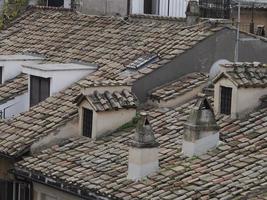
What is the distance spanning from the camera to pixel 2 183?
2527 centimetres

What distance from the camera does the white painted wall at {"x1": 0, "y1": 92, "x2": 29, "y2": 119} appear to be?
27.8m

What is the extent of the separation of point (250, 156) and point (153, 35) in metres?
8.69

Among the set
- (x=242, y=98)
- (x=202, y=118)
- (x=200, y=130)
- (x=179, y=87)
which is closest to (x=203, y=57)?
(x=179, y=87)

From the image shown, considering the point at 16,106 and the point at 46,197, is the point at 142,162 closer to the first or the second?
the point at 46,197

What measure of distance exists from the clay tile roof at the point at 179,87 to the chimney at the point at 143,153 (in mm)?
3911

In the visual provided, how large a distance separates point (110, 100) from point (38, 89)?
4.15 meters

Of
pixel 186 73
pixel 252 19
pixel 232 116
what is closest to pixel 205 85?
pixel 186 73

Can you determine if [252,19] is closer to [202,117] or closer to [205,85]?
[205,85]

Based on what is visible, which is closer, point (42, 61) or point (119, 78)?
point (119, 78)

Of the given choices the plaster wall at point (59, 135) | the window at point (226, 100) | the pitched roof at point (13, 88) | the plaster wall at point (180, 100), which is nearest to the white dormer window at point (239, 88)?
the window at point (226, 100)

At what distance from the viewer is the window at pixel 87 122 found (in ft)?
78.7

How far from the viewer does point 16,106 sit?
1101 inches

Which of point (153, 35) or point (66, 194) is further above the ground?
point (153, 35)

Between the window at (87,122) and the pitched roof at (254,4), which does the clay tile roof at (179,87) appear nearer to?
the window at (87,122)
